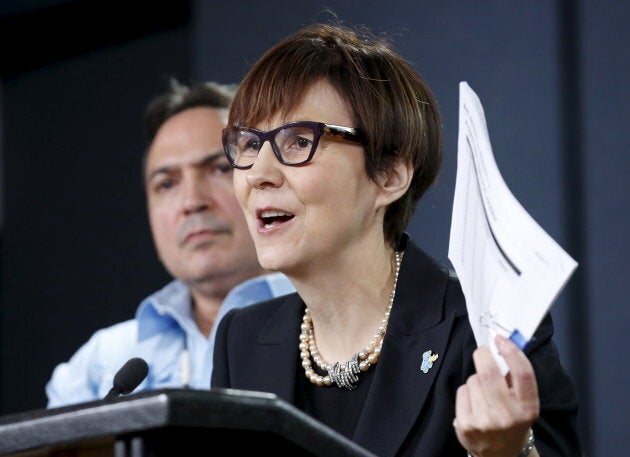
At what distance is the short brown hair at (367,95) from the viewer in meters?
1.84

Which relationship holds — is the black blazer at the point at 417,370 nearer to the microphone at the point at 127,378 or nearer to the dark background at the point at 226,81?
the microphone at the point at 127,378

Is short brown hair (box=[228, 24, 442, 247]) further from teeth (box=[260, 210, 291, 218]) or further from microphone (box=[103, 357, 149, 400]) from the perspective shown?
microphone (box=[103, 357, 149, 400])

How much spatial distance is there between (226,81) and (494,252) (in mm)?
2426

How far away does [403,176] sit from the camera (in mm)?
1915

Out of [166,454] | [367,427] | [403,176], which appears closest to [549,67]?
[403,176]

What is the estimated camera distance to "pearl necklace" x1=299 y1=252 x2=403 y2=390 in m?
1.82

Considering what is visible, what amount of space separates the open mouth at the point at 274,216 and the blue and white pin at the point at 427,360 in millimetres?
311

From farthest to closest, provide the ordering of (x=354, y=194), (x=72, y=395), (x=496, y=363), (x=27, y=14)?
(x=27, y=14)
(x=72, y=395)
(x=354, y=194)
(x=496, y=363)

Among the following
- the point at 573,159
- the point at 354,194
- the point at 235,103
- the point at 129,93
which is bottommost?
the point at 354,194

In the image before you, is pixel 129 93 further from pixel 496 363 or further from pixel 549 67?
pixel 496 363

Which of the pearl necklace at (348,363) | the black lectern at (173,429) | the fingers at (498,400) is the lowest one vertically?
the black lectern at (173,429)

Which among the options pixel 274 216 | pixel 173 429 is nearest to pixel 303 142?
pixel 274 216

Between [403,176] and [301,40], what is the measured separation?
296 millimetres

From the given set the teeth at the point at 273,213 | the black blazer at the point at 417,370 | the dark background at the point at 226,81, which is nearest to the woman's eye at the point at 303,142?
the teeth at the point at 273,213
